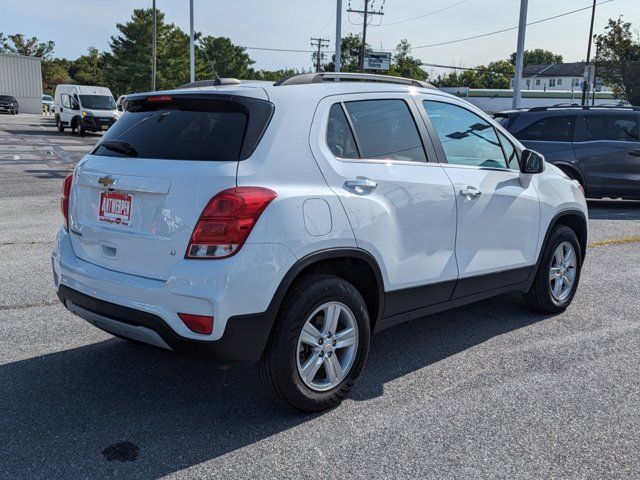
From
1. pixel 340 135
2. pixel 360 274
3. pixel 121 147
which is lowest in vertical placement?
pixel 360 274

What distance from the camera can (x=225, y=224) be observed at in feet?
10.3

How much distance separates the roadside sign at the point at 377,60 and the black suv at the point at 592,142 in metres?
45.9

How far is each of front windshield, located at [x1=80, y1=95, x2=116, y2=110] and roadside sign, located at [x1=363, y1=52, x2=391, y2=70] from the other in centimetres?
2996

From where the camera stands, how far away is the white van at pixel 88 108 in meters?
30.3

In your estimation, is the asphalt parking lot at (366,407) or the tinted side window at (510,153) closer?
the asphalt parking lot at (366,407)

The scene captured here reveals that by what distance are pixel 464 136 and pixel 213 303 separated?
2407 mm

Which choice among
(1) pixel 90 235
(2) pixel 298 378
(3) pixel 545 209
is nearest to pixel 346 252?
(2) pixel 298 378

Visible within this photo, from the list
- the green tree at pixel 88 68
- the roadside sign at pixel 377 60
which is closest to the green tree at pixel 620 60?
the roadside sign at pixel 377 60

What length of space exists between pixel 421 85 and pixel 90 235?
95.2 inches

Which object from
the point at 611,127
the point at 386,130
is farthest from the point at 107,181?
the point at 611,127

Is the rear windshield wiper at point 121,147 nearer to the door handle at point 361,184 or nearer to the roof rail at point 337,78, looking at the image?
the roof rail at point 337,78

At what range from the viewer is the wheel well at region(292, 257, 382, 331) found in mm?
3631

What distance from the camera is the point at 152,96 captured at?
3.82 metres

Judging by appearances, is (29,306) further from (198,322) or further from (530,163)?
(530,163)
